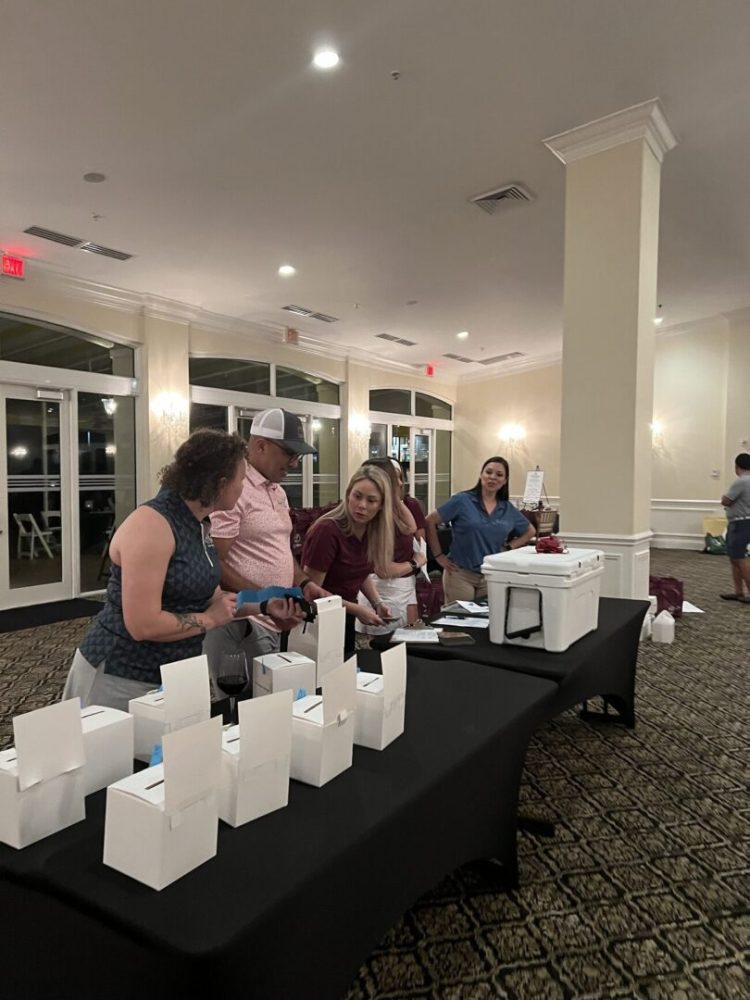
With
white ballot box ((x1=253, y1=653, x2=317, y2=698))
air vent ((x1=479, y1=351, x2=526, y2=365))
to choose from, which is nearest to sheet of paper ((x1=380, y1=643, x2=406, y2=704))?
white ballot box ((x1=253, y1=653, x2=317, y2=698))

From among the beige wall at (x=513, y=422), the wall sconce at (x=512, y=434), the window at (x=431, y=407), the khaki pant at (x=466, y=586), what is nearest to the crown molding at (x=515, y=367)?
the beige wall at (x=513, y=422)

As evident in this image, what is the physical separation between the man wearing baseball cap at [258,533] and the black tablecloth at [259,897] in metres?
0.87

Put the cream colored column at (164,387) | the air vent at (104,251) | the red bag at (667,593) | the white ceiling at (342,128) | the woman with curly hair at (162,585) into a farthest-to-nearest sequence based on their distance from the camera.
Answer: the cream colored column at (164,387)
the air vent at (104,251)
the red bag at (667,593)
the white ceiling at (342,128)
the woman with curly hair at (162,585)

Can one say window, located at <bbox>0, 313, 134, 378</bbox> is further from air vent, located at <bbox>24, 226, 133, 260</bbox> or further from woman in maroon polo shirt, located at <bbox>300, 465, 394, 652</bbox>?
woman in maroon polo shirt, located at <bbox>300, 465, 394, 652</bbox>

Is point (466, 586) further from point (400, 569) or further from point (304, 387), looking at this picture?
point (304, 387)

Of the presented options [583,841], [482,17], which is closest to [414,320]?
[482,17]

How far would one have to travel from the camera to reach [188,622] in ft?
5.30

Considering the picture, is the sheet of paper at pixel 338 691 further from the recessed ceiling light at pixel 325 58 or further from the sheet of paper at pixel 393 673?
the recessed ceiling light at pixel 325 58

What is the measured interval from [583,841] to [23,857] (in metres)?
1.77

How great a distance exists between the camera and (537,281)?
742cm

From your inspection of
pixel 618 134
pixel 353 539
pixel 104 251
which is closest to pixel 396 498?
pixel 353 539

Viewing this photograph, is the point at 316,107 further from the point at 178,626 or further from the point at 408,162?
the point at 178,626

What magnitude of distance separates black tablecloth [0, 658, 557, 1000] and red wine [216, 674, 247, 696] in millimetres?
305

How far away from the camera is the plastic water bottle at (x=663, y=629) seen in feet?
15.3
